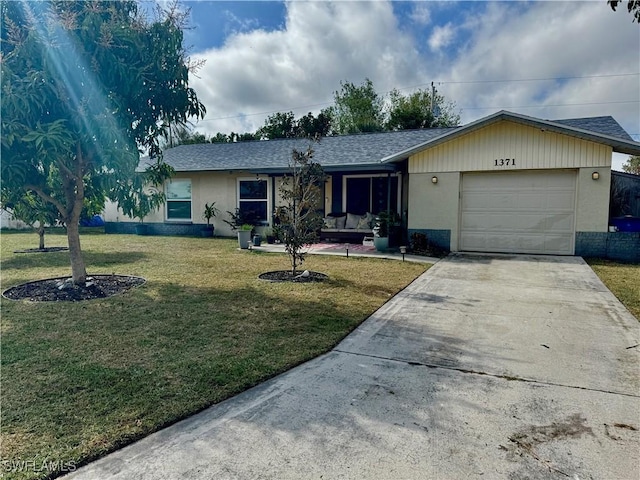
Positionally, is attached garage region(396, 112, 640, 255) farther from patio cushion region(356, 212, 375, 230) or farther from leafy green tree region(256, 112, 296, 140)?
leafy green tree region(256, 112, 296, 140)

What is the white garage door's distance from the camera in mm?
10336

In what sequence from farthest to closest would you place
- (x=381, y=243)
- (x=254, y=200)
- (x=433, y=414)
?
(x=254, y=200) → (x=381, y=243) → (x=433, y=414)

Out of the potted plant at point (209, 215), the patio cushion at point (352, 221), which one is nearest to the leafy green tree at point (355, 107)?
the potted plant at point (209, 215)

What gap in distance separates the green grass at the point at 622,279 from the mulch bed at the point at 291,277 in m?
4.86

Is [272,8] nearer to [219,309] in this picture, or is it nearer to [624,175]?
[219,309]

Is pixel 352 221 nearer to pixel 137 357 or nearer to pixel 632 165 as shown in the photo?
pixel 137 357

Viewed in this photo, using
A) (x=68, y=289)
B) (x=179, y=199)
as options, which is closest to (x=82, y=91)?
(x=68, y=289)

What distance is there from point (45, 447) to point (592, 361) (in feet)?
14.8

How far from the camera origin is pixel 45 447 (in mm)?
2320

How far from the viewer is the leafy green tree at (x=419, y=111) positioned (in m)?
28.6

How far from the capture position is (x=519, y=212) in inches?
421

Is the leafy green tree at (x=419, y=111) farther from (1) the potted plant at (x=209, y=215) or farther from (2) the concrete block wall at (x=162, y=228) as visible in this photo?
(2) the concrete block wall at (x=162, y=228)

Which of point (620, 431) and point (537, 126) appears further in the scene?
point (537, 126)

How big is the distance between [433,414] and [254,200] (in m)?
13.5
